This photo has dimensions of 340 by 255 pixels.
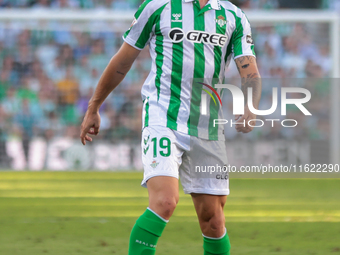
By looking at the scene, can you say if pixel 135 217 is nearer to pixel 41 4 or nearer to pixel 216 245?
pixel 216 245

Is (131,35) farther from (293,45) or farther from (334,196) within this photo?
(293,45)

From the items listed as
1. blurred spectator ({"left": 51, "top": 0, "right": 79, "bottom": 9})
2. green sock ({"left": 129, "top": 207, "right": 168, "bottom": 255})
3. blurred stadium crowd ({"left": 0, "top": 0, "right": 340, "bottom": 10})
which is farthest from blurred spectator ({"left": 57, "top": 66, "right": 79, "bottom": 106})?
green sock ({"left": 129, "top": 207, "right": 168, "bottom": 255})

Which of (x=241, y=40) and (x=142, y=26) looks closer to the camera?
(x=142, y=26)

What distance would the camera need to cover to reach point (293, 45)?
8.46 m

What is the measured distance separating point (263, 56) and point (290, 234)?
16.0ft

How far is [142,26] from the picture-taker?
252cm

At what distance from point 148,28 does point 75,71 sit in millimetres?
6025

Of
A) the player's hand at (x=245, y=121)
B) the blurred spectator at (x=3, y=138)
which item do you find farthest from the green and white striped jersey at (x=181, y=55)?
the blurred spectator at (x=3, y=138)

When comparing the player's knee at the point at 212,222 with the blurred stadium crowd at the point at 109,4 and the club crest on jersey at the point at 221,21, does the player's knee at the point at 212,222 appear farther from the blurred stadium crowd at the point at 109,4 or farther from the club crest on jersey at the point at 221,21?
the blurred stadium crowd at the point at 109,4

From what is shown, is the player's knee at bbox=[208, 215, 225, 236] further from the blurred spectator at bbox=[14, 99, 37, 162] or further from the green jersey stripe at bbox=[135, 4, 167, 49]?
the blurred spectator at bbox=[14, 99, 37, 162]

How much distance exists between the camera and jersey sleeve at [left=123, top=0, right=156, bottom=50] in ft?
8.22

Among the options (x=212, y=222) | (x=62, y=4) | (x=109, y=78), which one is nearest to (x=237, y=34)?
(x=109, y=78)

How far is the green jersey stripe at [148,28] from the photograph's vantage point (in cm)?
250

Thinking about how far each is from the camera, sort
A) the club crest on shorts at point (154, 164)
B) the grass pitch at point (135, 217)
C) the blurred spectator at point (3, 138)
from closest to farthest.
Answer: the club crest on shorts at point (154, 164)
the grass pitch at point (135, 217)
the blurred spectator at point (3, 138)
